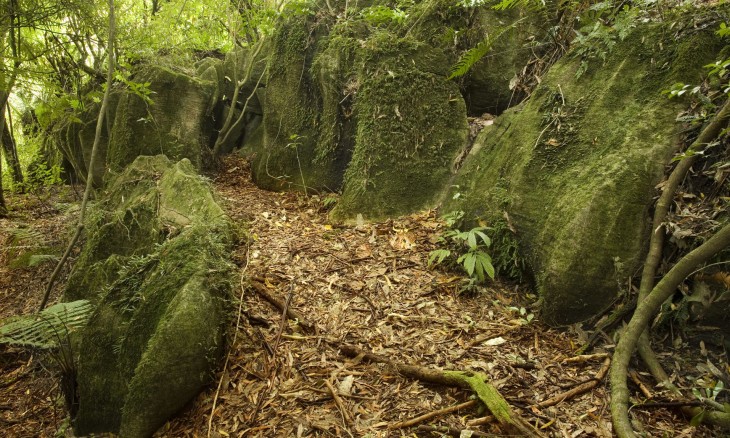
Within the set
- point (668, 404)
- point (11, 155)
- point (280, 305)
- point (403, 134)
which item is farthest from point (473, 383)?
point (11, 155)

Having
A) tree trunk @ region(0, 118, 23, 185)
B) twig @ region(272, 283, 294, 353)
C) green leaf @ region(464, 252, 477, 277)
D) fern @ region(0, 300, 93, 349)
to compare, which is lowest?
twig @ region(272, 283, 294, 353)

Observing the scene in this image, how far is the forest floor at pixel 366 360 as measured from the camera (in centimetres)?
254

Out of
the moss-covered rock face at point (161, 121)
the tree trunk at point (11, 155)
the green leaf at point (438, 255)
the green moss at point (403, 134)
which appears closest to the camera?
the green leaf at point (438, 255)

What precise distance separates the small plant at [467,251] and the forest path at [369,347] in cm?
16

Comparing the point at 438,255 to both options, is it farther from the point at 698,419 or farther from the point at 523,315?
the point at 698,419

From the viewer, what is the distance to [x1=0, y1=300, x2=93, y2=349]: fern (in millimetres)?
3238

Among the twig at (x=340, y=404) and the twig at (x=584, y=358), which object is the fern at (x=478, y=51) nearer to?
the twig at (x=584, y=358)

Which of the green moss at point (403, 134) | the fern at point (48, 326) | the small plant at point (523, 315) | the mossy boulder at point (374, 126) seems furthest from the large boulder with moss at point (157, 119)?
the small plant at point (523, 315)

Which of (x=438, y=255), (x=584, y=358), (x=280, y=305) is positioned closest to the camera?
(x=584, y=358)

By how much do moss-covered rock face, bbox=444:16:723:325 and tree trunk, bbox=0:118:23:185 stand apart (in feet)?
33.6

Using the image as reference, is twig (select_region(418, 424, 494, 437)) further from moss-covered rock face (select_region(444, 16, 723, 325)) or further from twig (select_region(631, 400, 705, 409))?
moss-covered rock face (select_region(444, 16, 723, 325))

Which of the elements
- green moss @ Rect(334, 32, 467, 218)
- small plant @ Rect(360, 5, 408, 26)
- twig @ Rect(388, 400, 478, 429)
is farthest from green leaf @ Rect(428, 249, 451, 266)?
small plant @ Rect(360, 5, 408, 26)

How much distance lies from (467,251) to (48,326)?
12.0 ft

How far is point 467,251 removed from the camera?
12.7 feet
